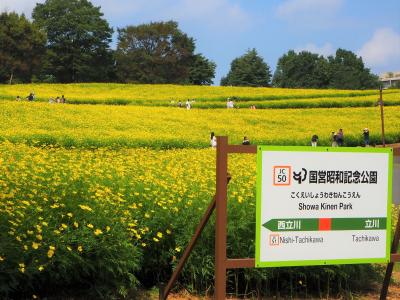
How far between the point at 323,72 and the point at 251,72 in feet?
52.3

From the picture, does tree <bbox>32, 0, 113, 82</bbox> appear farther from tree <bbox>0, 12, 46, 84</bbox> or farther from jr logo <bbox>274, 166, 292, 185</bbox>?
jr logo <bbox>274, 166, 292, 185</bbox>

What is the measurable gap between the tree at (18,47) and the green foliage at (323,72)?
1762 inches

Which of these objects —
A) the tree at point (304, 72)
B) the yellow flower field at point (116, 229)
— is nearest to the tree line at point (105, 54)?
the tree at point (304, 72)

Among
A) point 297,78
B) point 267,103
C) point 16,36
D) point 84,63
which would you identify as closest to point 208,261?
point 267,103

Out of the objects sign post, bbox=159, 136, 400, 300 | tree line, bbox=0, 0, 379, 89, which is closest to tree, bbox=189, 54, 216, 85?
tree line, bbox=0, 0, 379, 89

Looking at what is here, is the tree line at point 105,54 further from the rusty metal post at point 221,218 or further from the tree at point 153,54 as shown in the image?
the rusty metal post at point 221,218

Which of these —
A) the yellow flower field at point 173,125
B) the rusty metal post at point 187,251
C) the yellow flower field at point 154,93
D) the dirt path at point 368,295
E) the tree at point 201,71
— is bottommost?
the dirt path at point 368,295

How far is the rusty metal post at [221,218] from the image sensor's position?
3840mm

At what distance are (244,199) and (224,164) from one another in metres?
1.79

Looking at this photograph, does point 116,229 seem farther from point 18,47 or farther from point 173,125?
point 18,47

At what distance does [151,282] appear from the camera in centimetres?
562

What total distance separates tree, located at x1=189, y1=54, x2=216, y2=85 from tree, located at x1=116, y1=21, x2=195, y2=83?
2.53 ft

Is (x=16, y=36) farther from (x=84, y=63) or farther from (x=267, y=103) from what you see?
(x=267, y=103)

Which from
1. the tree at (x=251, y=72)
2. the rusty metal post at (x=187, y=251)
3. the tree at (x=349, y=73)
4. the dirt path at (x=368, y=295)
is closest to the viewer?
the rusty metal post at (x=187, y=251)
